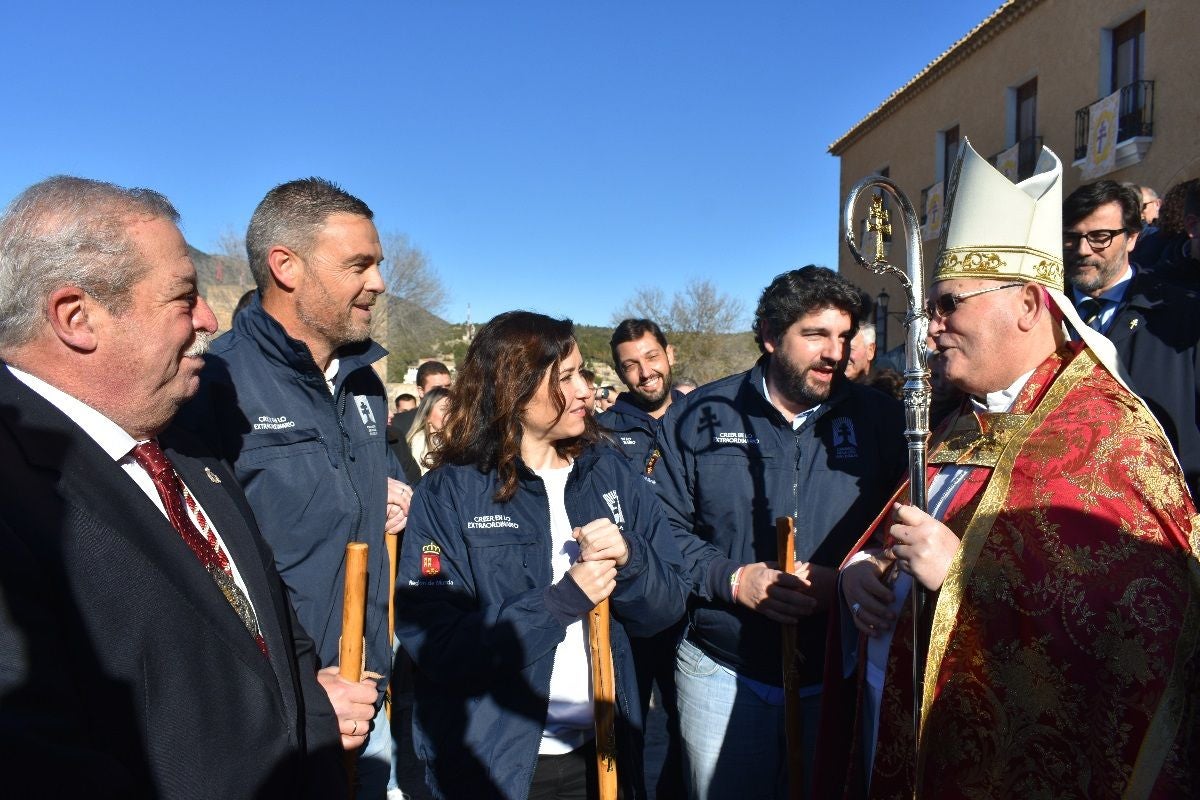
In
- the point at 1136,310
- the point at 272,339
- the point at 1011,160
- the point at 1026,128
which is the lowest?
the point at 272,339

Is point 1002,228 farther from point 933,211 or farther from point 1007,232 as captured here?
point 933,211

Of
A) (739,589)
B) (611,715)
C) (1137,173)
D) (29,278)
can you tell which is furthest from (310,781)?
(1137,173)

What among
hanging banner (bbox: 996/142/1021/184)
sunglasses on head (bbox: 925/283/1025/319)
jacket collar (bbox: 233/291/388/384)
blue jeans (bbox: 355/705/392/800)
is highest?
hanging banner (bbox: 996/142/1021/184)

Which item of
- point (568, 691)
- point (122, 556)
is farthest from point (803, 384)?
point (122, 556)

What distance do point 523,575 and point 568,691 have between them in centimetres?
38

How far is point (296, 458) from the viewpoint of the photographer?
2.83 m

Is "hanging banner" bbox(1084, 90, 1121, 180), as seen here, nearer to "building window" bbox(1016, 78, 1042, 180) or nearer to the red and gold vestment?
"building window" bbox(1016, 78, 1042, 180)

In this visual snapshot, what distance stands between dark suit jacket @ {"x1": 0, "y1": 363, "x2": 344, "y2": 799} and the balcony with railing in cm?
1607

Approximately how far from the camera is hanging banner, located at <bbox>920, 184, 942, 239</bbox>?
19.3 m

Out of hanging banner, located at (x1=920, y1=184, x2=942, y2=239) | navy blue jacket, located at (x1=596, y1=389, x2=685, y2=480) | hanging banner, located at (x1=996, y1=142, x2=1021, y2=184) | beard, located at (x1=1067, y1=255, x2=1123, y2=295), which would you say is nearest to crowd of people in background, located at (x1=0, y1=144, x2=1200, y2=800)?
beard, located at (x1=1067, y1=255, x2=1123, y2=295)

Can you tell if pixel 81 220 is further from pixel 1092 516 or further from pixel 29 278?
pixel 1092 516

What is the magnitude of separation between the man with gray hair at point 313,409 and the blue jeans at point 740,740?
1.16 meters

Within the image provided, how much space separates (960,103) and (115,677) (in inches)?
860

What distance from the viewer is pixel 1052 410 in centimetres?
238
